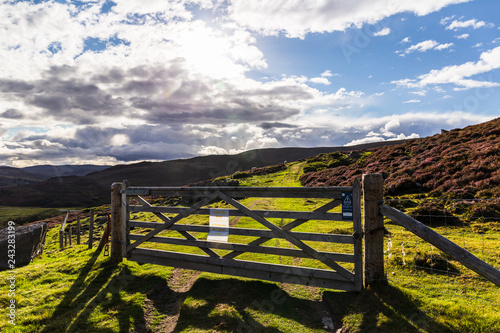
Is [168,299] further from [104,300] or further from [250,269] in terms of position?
[250,269]

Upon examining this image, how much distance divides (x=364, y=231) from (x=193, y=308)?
4625 mm

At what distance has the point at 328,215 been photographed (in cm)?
702

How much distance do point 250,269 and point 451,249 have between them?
482 centimetres

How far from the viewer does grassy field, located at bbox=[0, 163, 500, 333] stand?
5559 millimetres

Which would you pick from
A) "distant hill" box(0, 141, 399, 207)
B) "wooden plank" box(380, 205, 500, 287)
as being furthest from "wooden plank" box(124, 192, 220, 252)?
"distant hill" box(0, 141, 399, 207)

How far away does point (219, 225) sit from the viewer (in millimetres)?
8383

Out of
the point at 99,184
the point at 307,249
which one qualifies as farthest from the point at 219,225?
the point at 99,184

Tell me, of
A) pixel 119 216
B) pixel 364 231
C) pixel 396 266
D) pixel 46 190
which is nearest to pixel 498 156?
pixel 396 266

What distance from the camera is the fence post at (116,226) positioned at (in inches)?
398

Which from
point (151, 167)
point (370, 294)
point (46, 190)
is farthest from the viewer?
point (151, 167)

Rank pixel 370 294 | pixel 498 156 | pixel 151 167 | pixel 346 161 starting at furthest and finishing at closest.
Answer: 1. pixel 151 167
2. pixel 346 161
3. pixel 498 156
4. pixel 370 294

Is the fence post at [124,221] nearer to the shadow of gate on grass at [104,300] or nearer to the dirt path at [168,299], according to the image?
the shadow of gate on grass at [104,300]

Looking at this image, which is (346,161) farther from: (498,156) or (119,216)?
(119,216)

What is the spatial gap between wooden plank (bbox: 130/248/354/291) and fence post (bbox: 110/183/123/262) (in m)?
0.60
